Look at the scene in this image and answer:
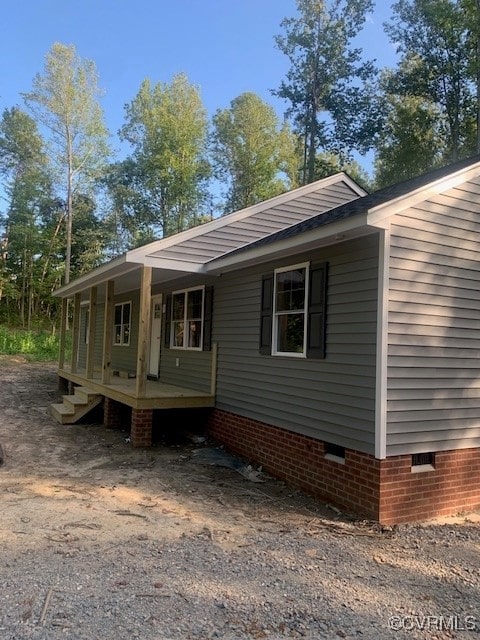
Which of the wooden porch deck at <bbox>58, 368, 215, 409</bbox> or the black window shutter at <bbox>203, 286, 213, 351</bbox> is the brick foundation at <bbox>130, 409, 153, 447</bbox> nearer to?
the wooden porch deck at <bbox>58, 368, 215, 409</bbox>

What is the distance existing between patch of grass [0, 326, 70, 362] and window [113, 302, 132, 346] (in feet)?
19.6

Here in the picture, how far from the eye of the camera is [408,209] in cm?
520

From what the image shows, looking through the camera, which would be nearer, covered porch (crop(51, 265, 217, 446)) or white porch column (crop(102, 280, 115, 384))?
covered porch (crop(51, 265, 217, 446))

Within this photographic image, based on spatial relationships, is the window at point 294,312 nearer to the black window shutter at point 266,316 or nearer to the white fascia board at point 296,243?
the black window shutter at point 266,316

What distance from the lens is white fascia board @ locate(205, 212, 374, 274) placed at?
510 cm

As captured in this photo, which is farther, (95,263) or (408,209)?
(95,263)

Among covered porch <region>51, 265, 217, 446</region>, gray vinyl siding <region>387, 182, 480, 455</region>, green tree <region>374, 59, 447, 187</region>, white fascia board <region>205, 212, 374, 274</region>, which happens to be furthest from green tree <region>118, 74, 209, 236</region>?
gray vinyl siding <region>387, 182, 480, 455</region>

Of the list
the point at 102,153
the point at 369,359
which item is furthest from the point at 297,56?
the point at 369,359

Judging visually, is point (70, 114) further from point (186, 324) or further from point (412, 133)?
point (186, 324)

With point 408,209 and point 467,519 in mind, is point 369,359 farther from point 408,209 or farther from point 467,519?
point 467,519

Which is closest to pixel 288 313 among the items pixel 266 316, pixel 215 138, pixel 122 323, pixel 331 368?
pixel 266 316

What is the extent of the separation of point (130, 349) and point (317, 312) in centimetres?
769

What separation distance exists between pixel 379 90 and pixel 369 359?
2149cm

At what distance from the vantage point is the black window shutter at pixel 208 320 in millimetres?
8789
